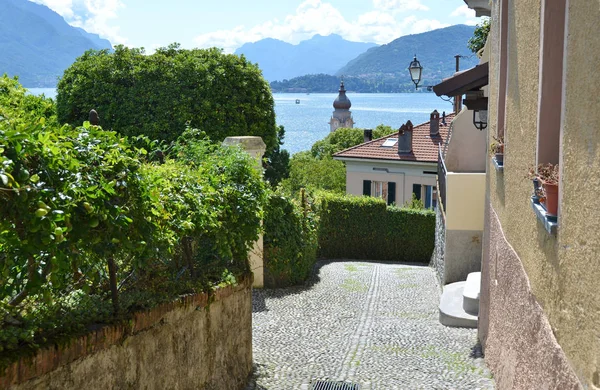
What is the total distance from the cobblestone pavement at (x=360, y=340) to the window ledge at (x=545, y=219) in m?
3.62

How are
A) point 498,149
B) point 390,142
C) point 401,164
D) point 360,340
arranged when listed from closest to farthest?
1. point 498,149
2. point 360,340
3. point 401,164
4. point 390,142

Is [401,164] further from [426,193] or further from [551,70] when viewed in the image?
[551,70]

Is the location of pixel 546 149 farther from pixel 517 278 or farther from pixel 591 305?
pixel 591 305

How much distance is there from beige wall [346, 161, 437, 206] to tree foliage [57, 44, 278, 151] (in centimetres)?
1424

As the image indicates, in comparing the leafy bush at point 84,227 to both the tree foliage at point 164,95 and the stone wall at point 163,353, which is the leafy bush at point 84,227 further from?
the tree foliage at point 164,95

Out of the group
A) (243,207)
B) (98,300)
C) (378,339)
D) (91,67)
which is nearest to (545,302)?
(98,300)

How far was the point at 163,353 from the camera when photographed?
6.33m

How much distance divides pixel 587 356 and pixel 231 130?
21.5 meters

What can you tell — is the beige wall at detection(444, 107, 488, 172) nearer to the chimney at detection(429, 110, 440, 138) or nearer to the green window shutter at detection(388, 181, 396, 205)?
the chimney at detection(429, 110, 440, 138)

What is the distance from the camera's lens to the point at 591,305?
11.5 feet

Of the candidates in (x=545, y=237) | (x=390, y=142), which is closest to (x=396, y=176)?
(x=390, y=142)

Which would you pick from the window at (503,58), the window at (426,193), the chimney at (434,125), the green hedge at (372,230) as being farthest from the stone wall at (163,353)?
the window at (426,193)

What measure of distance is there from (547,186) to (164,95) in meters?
21.2

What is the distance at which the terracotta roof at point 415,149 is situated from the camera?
123ft
